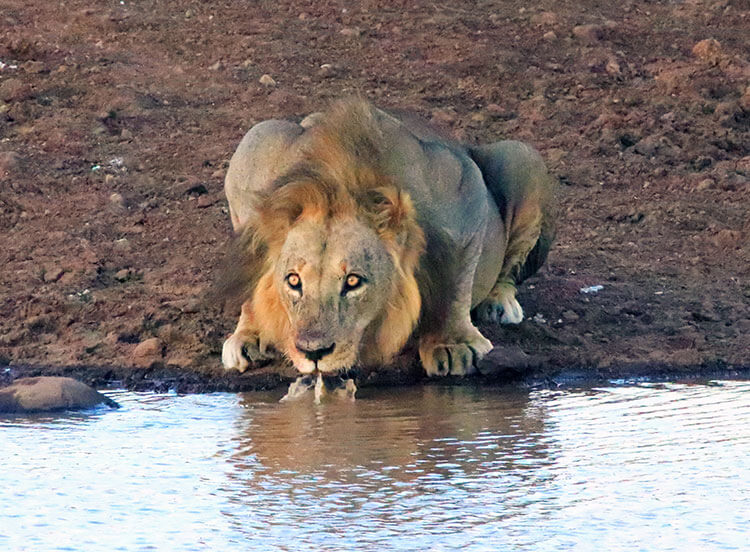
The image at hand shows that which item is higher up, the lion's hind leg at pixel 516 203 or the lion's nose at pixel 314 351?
the lion's hind leg at pixel 516 203

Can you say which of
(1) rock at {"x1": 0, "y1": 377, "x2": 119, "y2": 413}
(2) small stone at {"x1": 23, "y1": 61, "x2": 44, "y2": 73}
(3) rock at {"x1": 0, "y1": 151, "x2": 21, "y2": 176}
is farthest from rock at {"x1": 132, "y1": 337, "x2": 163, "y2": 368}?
(2) small stone at {"x1": 23, "y1": 61, "x2": 44, "y2": 73}

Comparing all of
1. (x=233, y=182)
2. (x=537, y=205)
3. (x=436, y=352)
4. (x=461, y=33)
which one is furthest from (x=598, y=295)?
(x=461, y=33)

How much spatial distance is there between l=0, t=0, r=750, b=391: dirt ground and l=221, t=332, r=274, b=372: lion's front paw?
0.07 m

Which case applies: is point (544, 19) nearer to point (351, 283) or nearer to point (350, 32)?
point (350, 32)

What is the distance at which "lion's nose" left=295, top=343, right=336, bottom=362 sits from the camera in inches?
246

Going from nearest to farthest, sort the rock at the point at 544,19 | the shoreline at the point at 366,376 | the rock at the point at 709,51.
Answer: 1. the shoreline at the point at 366,376
2. the rock at the point at 709,51
3. the rock at the point at 544,19

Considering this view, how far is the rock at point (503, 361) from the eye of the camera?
7305mm

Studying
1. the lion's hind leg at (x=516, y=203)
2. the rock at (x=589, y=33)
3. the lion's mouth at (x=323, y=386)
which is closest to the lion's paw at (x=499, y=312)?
the lion's hind leg at (x=516, y=203)

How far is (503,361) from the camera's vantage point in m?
7.35

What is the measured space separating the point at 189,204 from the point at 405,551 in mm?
5328

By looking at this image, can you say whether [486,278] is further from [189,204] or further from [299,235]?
[189,204]

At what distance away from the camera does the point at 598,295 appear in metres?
8.44

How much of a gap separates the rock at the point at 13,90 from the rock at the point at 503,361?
199 inches

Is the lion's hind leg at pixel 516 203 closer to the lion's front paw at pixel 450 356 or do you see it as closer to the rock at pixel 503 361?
the rock at pixel 503 361
